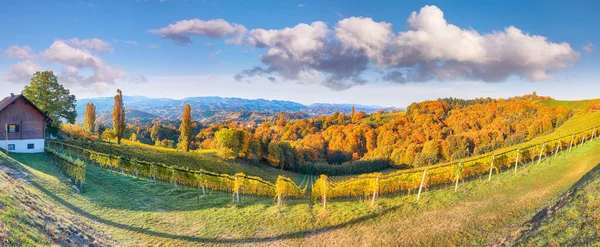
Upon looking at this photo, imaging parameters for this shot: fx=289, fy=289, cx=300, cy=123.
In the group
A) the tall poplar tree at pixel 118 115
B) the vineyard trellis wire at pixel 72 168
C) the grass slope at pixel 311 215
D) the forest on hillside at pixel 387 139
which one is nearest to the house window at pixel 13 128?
the vineyard trellis wire at pixel 72 168

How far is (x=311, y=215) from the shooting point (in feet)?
48.7

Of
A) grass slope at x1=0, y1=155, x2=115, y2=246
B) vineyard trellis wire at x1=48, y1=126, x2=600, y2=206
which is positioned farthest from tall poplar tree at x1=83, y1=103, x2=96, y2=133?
grass slope at x1=0, y1=155, x2=115, y2=246

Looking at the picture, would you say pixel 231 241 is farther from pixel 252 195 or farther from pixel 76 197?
pixel 76 197

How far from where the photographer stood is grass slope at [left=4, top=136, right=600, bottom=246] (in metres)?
11.9

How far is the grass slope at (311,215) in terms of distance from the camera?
1191 centimetres

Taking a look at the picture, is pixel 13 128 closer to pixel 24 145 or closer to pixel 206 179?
pixel 24 145

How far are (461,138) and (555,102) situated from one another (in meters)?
57.1

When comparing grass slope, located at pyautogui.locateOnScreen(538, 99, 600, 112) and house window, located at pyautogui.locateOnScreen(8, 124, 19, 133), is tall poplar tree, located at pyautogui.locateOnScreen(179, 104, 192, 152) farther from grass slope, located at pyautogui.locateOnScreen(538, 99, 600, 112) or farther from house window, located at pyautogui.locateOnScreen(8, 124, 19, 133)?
grass slope, located at pyautogui.locateOnScreen(538, 99, 600, 112)

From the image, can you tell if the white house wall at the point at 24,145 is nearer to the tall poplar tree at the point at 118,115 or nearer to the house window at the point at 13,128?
the house window at the point at 13,128

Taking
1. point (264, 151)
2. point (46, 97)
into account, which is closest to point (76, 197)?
point (46, 97)

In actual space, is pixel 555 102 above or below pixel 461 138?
above

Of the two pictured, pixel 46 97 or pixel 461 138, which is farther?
pixel 461 138

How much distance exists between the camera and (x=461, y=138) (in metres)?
87.7

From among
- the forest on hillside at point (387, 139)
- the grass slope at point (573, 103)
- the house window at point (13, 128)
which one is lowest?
the forest on hillside at point (387, 139)
